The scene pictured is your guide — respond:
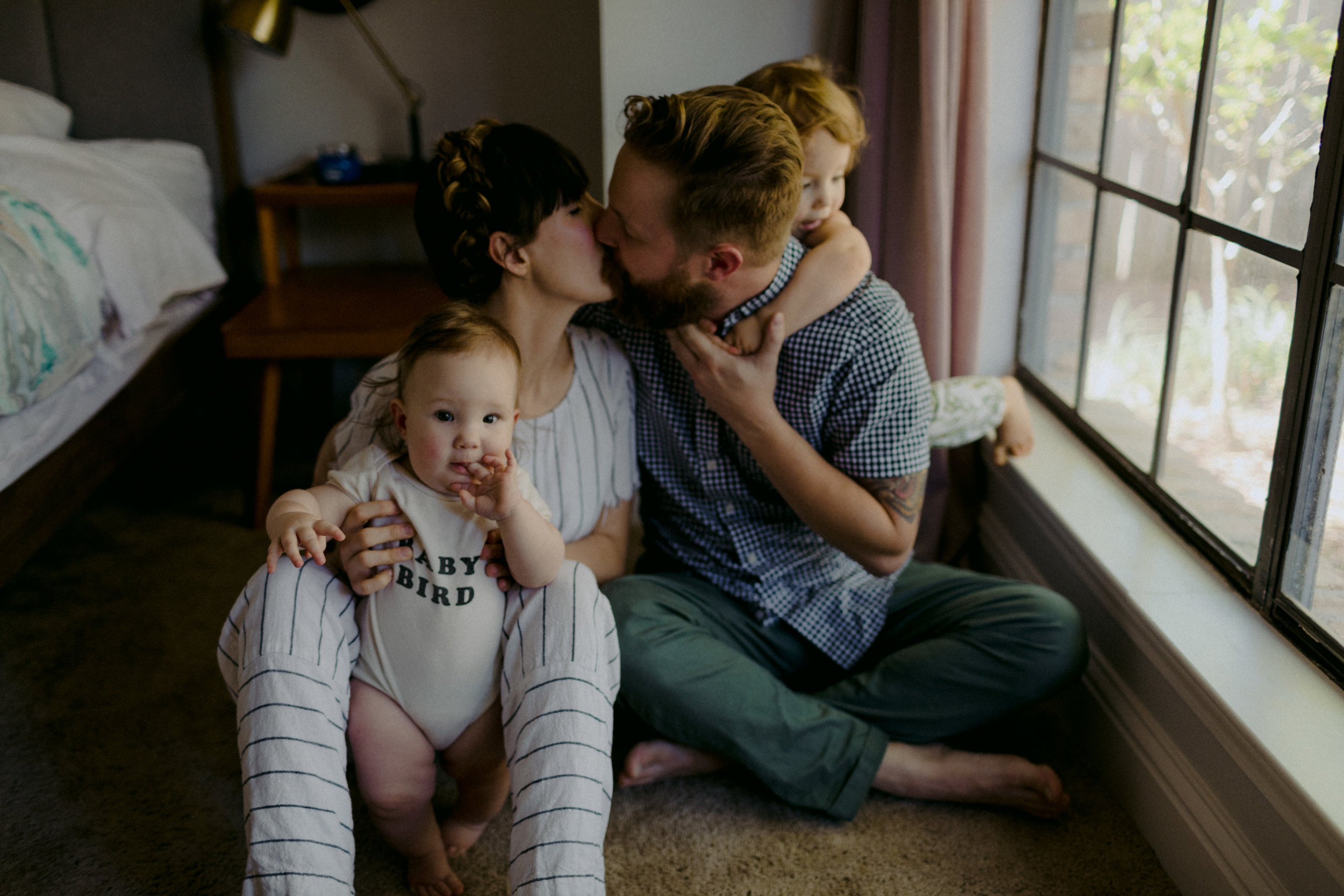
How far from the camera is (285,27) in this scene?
2451 mm

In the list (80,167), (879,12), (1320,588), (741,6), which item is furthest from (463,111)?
(1320,588)

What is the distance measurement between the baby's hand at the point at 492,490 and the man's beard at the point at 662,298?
0.30 m

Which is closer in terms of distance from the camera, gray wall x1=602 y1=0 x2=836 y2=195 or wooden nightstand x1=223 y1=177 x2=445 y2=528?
gray wall x1=602 y1=0 x2=836 y2=195

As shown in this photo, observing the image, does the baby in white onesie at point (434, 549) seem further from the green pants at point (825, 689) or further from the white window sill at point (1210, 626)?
the white window sill at point (1210, 626)

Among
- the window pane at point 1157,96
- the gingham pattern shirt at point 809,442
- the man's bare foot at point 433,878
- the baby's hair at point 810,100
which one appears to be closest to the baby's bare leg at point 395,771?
the man's bare foot at point 433,878

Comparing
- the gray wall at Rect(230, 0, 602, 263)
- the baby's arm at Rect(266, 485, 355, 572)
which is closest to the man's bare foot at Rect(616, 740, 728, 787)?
the baby's arm at Rect(266, 485, 355, 572)

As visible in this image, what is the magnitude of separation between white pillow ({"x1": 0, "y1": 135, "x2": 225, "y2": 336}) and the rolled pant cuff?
4.85ft

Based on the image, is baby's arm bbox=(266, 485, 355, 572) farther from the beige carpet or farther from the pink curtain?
the pink curtain

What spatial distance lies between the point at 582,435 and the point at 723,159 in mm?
411

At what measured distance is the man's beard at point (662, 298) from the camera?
136 cm

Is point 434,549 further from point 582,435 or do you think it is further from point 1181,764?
point 1181,764

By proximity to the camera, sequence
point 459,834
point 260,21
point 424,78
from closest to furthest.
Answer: point 459,834 → point 260,21 → point 424,78

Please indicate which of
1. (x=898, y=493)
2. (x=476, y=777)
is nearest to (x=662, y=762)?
(x=476, y=777)

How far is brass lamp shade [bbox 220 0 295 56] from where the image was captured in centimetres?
236
